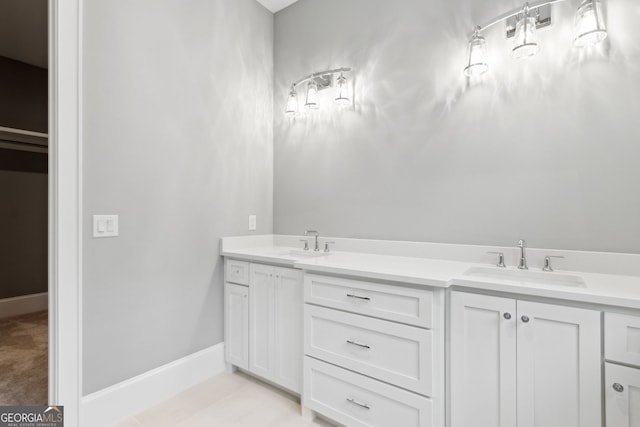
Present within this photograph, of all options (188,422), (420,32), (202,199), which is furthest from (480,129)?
(188,422)

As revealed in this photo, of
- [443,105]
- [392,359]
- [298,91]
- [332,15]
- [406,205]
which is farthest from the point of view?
[298,91]

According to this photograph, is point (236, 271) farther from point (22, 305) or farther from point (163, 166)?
point (22, 305)

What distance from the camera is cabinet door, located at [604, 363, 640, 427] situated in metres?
1.03

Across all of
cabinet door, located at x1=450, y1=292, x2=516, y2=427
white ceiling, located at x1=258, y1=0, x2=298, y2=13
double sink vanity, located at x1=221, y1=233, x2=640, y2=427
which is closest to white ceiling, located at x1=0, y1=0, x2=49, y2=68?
white ceiling, located at x1=258, y1=0, x2=298, y2=13

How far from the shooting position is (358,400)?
60.2 inches

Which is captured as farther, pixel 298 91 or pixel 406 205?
pixel 298 91

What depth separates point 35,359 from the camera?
2.45 m

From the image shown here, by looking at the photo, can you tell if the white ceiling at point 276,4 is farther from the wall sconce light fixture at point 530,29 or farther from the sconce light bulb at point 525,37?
the sconce light bulb at point 525,37

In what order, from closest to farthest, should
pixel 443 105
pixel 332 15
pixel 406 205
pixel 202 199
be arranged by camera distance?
pixel 443 105, pixel 406 205, pixel 202 199, pixel 332 15

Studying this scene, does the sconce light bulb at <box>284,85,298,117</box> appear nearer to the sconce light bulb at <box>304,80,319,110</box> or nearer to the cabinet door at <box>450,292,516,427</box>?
the sconce light bulb at <box>304,80,319,110</box>

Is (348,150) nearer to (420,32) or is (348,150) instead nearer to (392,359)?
(420,32)

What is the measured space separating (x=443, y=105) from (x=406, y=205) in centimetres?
65

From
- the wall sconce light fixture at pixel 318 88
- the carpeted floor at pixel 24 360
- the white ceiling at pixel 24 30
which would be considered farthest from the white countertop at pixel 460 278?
the white ceiling at pixel 24 30

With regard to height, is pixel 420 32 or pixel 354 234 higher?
pixel 420 32
